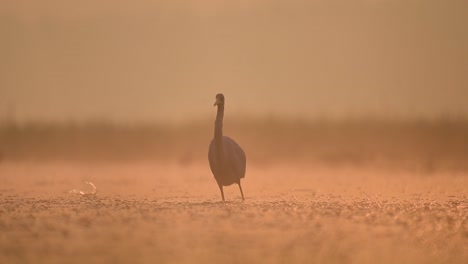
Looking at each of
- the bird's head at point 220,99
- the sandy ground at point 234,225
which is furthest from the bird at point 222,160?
the sandy ground at point 234,225

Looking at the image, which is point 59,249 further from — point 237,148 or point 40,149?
point 40,149

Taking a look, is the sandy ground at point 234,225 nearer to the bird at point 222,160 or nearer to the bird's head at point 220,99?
the bird at point 222,160

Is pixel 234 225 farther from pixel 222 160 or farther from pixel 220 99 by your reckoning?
pixel 220 99

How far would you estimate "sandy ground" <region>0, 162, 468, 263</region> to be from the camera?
403 inches

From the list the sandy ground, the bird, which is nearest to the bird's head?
the bird

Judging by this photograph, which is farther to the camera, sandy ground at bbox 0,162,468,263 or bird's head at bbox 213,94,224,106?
bird's head at bbox 213,94,224,106

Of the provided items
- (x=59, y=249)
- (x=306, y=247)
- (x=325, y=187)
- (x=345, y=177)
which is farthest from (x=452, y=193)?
(x=59, y=249)

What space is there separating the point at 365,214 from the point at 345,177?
11.8m

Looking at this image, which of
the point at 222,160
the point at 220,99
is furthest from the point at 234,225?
the point at 220,99

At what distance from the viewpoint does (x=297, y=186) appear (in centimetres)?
2183

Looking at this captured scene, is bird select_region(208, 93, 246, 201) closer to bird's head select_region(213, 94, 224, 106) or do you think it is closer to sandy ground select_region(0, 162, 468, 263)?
bird's head select_region(213, 94, 224, 106)

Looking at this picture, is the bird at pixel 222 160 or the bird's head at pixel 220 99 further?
the bird's head at pixel 220 99

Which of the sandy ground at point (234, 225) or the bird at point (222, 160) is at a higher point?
the bird at point (222, 160)

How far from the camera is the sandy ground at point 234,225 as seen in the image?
10227 mm
